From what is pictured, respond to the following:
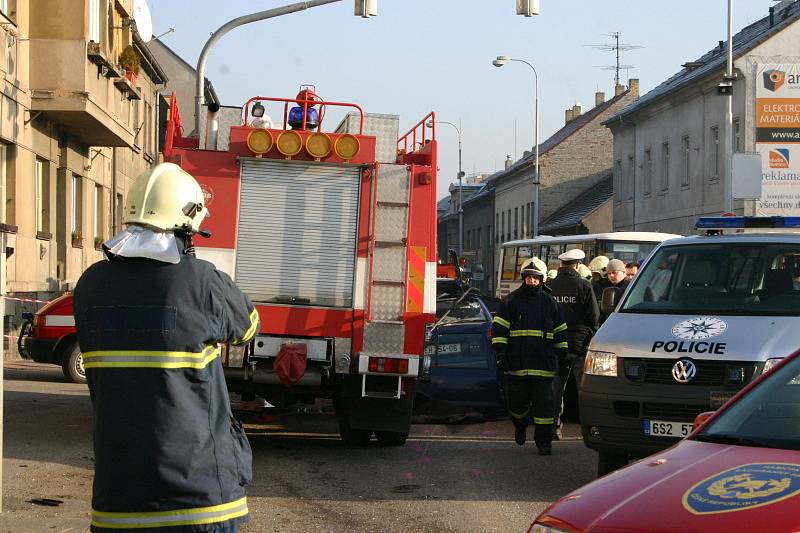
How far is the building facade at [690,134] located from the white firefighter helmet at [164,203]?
115ft

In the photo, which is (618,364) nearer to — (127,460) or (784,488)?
(784,488)

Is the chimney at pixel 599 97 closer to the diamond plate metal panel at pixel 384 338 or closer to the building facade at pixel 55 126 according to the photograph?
the building facade at pixel 55 126

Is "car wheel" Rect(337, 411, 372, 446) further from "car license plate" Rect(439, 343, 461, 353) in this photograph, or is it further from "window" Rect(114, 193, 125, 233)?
"window" Rect(114, 193, 125, 233)

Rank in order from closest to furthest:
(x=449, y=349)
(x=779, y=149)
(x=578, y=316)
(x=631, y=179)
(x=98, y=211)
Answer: (x=578, y=316), (x=449, y=349), (x=98, y=211), (x=779, y=149), (x=631, y=179)

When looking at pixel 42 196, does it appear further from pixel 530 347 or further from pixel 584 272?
pixel 530 347

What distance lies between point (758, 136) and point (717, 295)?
88.2 feet

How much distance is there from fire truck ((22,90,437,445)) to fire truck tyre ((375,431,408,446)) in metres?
0.56

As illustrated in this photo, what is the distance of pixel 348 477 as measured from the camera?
10141 mm

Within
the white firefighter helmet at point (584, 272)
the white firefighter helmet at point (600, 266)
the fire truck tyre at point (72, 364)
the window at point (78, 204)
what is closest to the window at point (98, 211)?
the window at point (78, 204)

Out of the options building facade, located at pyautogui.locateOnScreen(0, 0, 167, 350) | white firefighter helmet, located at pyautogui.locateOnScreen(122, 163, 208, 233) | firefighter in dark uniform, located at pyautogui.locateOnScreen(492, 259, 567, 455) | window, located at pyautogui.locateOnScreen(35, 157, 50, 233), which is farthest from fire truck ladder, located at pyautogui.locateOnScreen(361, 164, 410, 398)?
window, located at pyautogui.locateOnScreen(35, 157, 50, 233)

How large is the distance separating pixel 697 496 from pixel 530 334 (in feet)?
23.9

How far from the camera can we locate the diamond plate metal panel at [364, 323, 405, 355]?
36.0 feet

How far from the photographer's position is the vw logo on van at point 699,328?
8.84 m

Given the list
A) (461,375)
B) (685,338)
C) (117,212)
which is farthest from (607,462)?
(117,212)
